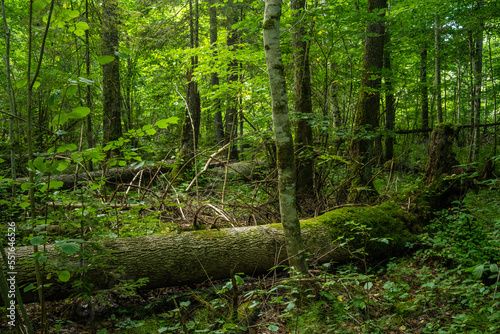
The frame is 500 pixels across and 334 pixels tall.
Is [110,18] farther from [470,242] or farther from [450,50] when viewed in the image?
[450,50]

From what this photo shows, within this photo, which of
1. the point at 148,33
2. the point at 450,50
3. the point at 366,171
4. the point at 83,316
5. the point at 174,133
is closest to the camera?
the point at 83,316

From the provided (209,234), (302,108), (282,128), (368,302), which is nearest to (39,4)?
(282,128)

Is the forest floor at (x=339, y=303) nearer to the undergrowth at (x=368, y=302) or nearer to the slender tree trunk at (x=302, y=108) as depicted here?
the undergrowth at (x=368, y=302)

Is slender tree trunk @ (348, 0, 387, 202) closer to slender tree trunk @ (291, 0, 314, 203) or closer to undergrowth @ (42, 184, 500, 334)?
slender tree trunk @ (291, 0, 314, 203)

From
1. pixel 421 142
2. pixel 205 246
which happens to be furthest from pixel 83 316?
A: pixel 421 142

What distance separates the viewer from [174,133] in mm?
Result: 12766

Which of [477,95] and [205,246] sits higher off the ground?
[477,95]

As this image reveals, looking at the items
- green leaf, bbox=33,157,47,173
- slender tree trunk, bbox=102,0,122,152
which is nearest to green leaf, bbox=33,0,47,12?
green leaf, bbox=33,157,47,173

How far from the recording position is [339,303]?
2.90 meters

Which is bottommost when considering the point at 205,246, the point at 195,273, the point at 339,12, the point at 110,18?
the point at 195,273

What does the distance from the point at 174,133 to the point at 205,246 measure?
31.3 ft

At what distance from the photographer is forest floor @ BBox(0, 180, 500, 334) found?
2.71 meters

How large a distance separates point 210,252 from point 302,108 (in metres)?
3.48

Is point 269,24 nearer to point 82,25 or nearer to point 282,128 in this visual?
point 282,128
